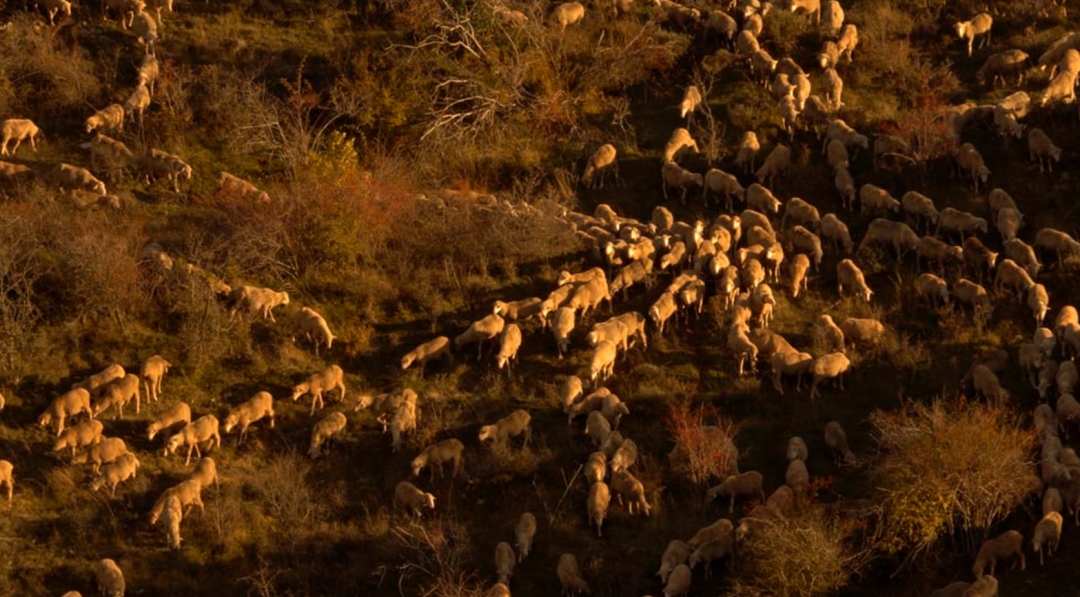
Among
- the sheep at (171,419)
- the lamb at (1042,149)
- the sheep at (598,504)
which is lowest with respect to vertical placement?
the sheep at (171,419)

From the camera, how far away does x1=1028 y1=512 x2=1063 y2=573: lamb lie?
21.0 metres

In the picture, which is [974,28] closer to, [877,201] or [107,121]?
[877,201]

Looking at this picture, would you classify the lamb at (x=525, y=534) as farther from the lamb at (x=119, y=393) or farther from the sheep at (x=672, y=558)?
the lamb at (x=119, y=393)

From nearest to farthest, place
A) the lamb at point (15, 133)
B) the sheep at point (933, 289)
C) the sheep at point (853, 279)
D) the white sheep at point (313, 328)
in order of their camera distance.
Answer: the white sheep at point (313, 328), the sheep at point (933, 289), the sheep at point (853, 279), the lamb at point (15, 133)

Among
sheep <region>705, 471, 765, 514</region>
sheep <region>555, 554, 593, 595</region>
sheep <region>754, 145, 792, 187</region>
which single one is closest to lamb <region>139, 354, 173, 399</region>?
sheep <region>555, 554, 593, 595</region>

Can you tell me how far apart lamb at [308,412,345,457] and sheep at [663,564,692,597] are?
6322mm

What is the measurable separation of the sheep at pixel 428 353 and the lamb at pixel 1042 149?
12.7 metres

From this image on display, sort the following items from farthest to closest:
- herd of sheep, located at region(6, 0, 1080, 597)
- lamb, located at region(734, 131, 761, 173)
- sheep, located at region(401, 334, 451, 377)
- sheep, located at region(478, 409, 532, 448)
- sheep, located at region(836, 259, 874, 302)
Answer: lamb, located at region(734, 131, 761, 173) → sheep, located at region(836, 259, 874, 302) → sheep, located at region(401, 334, 451, 377) → sheep, located at region(478, 409, 532, 448) → herd of sheep, located at region(6, 0, 1080, 597)

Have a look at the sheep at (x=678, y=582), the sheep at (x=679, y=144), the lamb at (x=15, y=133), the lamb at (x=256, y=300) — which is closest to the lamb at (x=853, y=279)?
the sheep at (x=679, y=144)

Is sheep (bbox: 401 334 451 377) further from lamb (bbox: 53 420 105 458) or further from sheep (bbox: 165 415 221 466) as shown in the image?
lamb (bbox: 53 420 105 458)

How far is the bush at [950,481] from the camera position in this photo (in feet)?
68.5

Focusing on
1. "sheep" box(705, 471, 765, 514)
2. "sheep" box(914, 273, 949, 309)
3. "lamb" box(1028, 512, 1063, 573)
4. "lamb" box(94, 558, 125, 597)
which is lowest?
"lamb" box(94, 558, 125, 597)

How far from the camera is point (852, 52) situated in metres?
35.7

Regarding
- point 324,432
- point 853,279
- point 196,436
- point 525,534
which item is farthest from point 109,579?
point 853,279
